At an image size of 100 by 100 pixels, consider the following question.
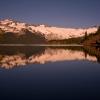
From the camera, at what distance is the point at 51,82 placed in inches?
1048

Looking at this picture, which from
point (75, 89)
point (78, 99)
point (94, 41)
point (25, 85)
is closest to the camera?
point (78, 99)

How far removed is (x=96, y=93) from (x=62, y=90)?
8.73ft

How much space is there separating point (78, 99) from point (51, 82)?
7.70 m

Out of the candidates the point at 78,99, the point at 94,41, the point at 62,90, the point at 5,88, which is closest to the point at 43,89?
the point at 62,90

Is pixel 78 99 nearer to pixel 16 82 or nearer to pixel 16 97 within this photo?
pixel 16 97

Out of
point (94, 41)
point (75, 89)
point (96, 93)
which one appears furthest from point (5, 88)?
point (94, 41)

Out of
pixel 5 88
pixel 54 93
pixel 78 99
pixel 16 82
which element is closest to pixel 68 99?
pixel 78 99

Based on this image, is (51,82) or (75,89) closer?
(75,89)

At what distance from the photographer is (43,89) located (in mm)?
22828

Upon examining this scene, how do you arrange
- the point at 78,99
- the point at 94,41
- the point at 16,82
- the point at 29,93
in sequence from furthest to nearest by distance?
the point at 94,41 < the point at 16,82 < the point at 29,93 < the point at 78,99

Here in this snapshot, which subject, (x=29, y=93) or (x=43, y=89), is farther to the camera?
(x=43, y=89)

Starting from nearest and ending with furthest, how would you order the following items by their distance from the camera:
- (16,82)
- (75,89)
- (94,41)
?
(75,89), (16,82), (94,41)

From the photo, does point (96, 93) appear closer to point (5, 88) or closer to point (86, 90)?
point (86, 90)

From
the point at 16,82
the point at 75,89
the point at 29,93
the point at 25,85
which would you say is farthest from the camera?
the point at 16,82
